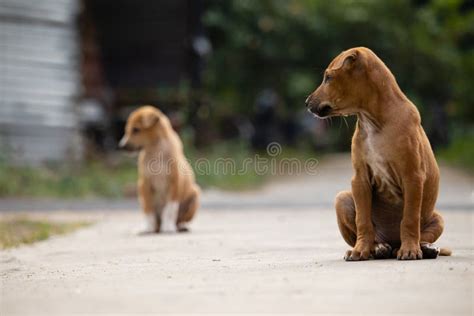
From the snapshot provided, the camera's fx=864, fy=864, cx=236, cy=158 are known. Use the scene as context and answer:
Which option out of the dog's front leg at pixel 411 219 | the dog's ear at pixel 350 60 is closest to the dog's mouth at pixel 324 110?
the dog's ear at pixel 350 60

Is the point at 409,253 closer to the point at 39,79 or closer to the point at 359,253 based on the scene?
the point at 359,253

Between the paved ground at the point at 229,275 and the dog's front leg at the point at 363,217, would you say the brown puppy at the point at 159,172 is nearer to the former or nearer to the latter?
the paved ground at the point at 229,275

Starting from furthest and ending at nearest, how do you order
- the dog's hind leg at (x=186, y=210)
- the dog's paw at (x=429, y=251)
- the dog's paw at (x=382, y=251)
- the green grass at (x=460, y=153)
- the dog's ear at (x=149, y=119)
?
1. the green grass at (x=460, y=153)
2. the dog's ear at (x=149, y=119)
3. the dog's hind leg at (x=186, y=210)
4. the dog's paw at (x=382, y=251)
5. the dog's paw at (x=429, y=251)

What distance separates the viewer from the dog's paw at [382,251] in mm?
6551

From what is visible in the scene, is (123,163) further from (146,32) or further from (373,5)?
(373,5)

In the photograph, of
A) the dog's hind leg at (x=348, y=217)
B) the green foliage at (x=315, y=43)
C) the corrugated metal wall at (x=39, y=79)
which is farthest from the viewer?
the green foliage at (x=315, y=43)

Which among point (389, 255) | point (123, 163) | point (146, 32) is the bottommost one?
point (123, 163)

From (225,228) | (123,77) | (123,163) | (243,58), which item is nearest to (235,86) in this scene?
(243,58)

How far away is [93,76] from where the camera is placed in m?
23.0

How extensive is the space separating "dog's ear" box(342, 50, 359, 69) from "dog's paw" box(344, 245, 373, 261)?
54.3 inches

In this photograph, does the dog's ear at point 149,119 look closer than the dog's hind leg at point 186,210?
No

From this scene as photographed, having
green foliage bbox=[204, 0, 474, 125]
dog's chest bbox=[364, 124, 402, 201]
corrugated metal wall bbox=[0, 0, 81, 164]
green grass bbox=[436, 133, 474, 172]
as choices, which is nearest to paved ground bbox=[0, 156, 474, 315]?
dog's chest bbox=[364, 124, 402, 201]

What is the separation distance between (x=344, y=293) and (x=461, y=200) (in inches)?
435

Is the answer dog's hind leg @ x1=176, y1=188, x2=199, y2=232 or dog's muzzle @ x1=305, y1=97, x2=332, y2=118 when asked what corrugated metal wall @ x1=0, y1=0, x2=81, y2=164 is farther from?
dog's muzzle @ x1=305, y1=97, x2=332, y2=118
